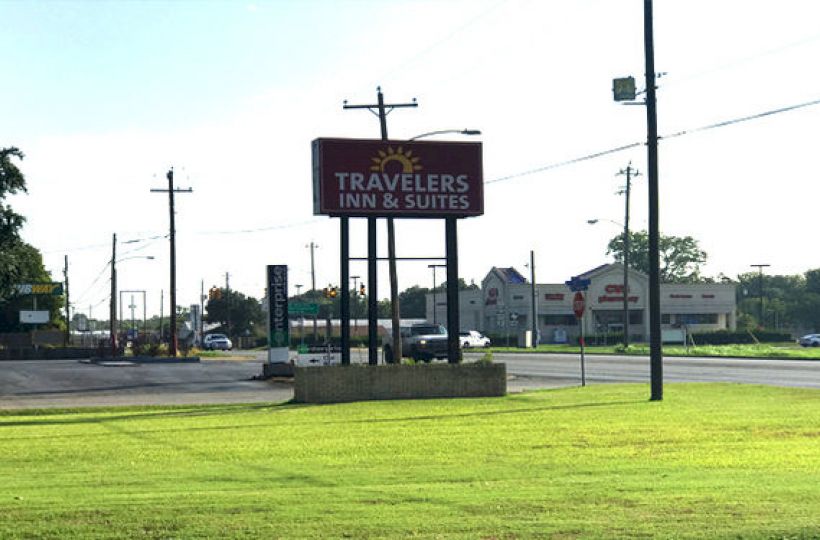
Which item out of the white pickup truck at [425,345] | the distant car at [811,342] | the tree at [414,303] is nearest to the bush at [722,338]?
the distant car at [811,342]

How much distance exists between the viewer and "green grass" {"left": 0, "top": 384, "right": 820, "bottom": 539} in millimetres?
9273

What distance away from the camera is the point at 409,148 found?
2844 cm

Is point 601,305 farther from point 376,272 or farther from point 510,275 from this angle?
point 376,272

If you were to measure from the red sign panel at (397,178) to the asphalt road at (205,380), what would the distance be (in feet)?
18.2

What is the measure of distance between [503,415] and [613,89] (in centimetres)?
870

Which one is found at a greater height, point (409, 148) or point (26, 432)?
point (409, 148)

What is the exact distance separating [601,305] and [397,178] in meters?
84.4

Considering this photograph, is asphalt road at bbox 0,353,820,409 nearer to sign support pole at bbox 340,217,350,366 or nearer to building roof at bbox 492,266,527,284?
sign support pole at bbox 340,217,350,366

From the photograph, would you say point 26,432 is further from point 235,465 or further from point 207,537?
point 207,537

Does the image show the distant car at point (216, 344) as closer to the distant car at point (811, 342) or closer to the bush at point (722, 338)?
the bush at point (722, 338)

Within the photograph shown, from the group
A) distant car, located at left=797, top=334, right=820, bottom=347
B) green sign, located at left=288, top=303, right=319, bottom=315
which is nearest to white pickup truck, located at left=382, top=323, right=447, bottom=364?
green sign, located at left=288, top=303, right=319, bottom=315

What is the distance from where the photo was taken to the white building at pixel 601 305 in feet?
362

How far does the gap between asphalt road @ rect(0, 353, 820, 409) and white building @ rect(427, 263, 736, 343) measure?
59.7 m

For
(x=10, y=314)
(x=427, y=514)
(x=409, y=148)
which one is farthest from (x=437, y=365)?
(x=10, y=314)
